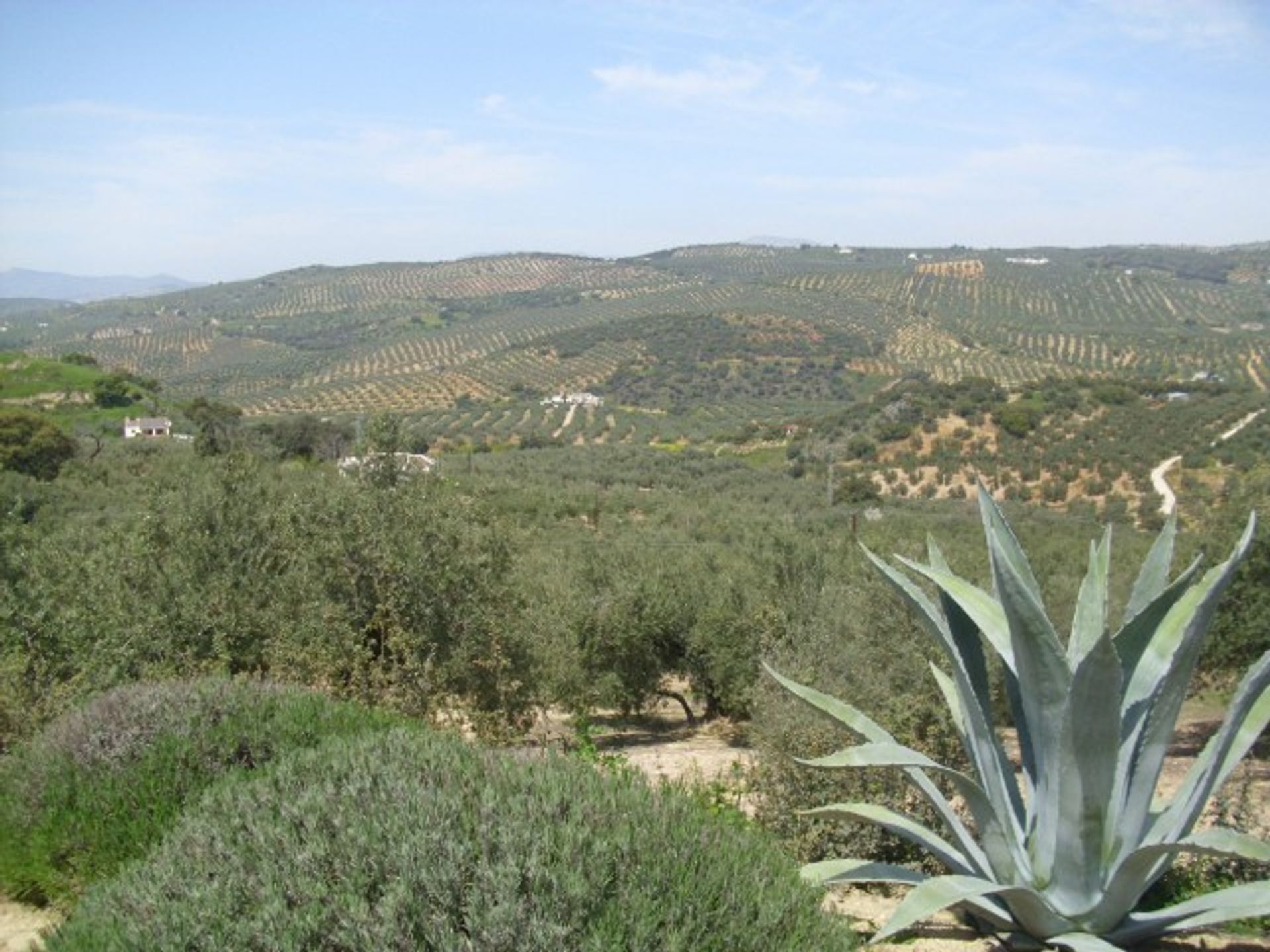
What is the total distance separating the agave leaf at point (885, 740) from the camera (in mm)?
4344

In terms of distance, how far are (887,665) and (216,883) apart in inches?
301

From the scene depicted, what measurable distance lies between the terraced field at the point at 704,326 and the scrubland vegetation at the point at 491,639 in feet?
65.2

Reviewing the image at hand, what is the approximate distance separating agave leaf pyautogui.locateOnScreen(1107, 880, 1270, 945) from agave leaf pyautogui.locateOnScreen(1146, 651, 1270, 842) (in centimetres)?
29

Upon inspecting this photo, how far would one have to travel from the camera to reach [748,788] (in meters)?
6.06

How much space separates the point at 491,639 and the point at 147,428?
4406cm

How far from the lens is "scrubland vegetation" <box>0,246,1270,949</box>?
304 cm

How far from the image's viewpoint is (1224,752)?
4078mm

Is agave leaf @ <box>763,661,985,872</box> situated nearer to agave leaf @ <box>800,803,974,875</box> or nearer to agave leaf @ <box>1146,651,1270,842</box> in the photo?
agave leaf @ <box>800,803,974,875</box>

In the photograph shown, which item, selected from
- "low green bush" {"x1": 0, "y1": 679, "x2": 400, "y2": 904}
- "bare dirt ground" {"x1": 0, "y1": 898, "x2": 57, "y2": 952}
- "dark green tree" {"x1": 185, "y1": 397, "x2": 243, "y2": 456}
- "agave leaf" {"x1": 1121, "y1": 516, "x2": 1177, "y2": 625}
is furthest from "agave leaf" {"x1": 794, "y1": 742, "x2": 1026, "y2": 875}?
"dark green tree" {"x1": 185, "y1": 397, "x2": 243, "y2": 456}

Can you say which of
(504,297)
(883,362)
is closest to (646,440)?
(883,362)

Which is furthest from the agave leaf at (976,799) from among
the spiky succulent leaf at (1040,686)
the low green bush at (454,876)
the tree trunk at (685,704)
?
the tree trunk at (685,704)

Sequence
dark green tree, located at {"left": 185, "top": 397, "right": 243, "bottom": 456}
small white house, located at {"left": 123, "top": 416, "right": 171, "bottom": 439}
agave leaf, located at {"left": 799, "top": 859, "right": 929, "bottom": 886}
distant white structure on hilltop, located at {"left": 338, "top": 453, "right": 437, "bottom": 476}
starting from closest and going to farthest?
agave leaf, located at {"left": 799, "top": 859, "right": 929, "bottom": 886}, distant white structure on hilltop, located at {"left": 338, "top": 453, "right": 437, "bottom": 476}, dark green tree, located at {"left": 185, "top": 397, "right": 243, "bottom": 456}, small white house, located at {"left": 123, "top": 416, "right": 171, "bottom": 439}

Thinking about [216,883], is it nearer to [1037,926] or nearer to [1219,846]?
[1037,926]

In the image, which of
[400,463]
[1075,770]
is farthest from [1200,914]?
[400,463]
